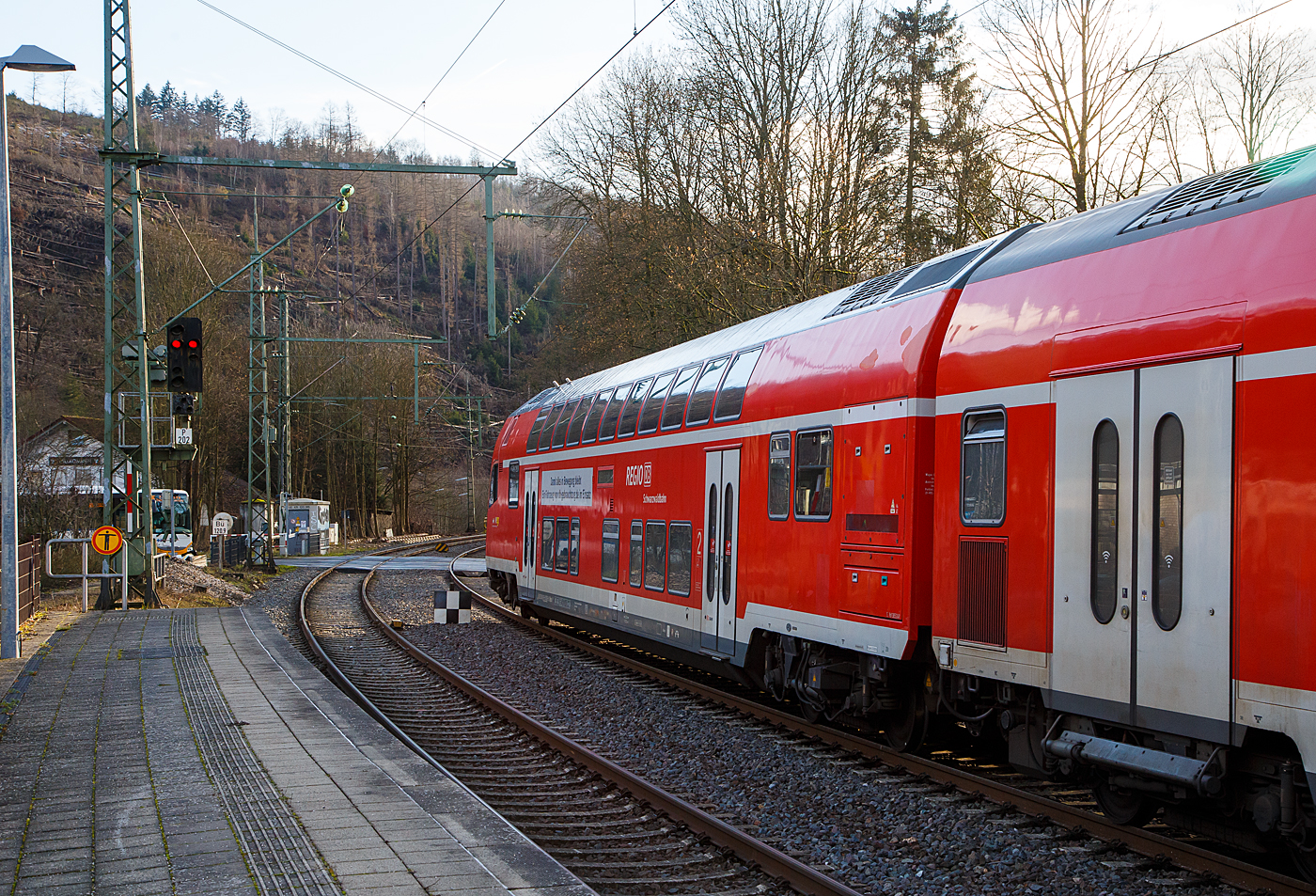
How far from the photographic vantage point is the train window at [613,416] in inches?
590

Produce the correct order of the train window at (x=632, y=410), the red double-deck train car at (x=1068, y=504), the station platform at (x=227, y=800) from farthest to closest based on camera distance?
1. the train window at (x=632, y=410)
2. the station platform at (x=227, y=800)
3. the red double-deck train car at (x=1068, y=504)

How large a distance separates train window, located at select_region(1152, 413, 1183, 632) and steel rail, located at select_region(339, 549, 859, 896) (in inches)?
85.5

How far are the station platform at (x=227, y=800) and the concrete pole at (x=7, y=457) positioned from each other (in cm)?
172

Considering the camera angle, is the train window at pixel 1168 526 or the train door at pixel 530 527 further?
the train door at pixel 530 527

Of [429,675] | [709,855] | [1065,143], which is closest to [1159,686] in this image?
[709,855]

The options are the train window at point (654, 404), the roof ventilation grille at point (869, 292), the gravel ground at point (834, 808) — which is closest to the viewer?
the gravel ground at point (834, 808)

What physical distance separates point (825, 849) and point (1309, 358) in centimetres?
374

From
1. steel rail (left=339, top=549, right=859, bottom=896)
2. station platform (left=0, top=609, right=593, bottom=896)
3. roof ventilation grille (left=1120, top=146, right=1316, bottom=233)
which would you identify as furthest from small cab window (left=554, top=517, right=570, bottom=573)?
roof ventilation grille (left=1120, top=146, right=1316, bottom=233)

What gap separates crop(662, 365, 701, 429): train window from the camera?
12820 mm

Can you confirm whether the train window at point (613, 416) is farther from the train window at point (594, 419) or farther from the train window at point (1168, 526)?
the train window at point (1168, 526)

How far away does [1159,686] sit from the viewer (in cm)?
580

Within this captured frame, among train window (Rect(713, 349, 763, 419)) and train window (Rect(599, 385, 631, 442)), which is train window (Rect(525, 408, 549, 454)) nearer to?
train window (Rect(599, 385, 631, 442))

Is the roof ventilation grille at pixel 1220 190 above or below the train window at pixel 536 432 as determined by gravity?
above

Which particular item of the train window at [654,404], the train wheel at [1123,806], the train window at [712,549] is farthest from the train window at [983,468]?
the train window at [654,404]
